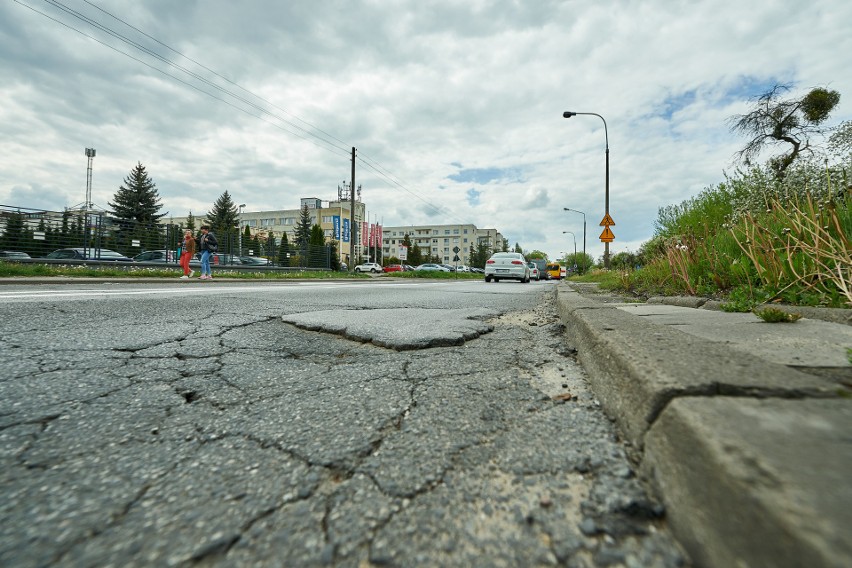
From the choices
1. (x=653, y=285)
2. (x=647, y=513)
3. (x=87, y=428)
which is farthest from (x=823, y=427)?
(x=653, y=285)

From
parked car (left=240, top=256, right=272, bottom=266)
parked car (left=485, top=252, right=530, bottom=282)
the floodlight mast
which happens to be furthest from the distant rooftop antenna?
parked car (left=485, top=252, right=530, bottom=282)

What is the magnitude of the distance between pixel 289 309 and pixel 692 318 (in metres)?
3.59

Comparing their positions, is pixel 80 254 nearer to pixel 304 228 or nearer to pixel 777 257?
pixel 777 257

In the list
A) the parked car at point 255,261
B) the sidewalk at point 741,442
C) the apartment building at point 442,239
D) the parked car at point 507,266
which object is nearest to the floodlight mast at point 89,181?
the parked car at point 255,261

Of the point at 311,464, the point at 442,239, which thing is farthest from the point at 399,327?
the point at 442,239

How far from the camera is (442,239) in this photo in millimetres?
116312

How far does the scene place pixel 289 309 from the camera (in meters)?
4.29

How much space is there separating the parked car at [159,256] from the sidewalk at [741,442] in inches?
A: 830

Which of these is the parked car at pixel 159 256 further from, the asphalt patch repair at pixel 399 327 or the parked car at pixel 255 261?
the asphalt patch repair at pixel 399 327

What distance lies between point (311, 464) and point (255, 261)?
26356mm

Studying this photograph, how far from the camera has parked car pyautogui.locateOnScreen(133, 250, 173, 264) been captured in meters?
18.3

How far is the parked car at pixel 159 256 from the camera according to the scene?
18.3m

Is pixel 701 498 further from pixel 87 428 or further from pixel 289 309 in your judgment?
pixel 289 309

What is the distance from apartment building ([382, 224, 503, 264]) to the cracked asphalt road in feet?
362
